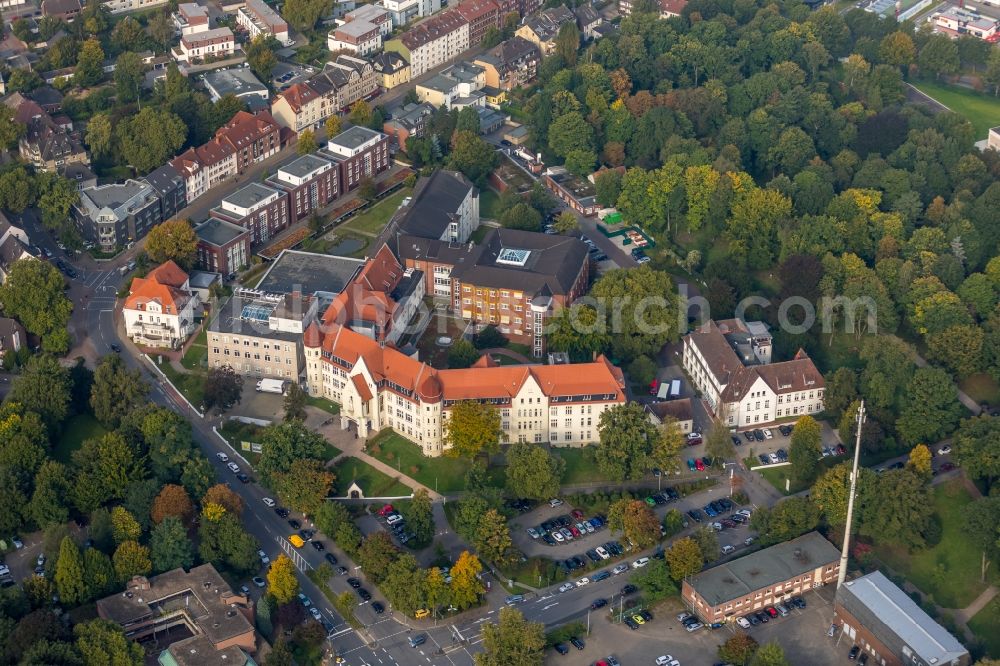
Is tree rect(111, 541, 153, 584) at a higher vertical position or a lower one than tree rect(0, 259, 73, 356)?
lower

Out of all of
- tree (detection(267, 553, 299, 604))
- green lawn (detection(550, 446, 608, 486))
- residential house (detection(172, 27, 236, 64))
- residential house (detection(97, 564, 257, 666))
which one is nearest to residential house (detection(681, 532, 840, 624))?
green lawn (detection(550, 446, 608, 486))

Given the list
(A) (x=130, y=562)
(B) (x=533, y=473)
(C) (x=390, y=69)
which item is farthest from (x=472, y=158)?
(A) (x=130, y=562)

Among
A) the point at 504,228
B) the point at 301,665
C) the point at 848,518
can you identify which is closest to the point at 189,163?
the point at 504,228

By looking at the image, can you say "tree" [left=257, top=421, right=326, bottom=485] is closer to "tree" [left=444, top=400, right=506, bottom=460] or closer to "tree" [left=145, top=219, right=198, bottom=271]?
"tree" [left=444, top=400, right=506, bottom=460]

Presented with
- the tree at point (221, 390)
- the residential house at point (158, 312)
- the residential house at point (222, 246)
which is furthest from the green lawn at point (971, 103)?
the tree at point (221, 390)

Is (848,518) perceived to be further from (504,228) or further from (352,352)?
(504,228)

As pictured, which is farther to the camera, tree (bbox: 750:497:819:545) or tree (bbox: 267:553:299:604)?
tree (bbox: 750:497:819:545)

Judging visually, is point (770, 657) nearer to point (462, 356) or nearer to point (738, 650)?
point (738, 650)
